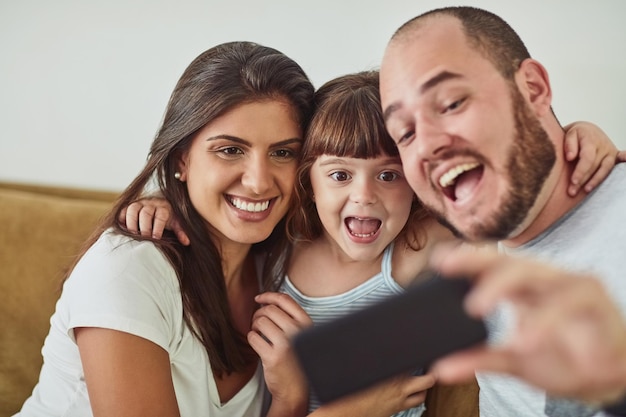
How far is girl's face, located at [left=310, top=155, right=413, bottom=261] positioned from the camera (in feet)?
4.30

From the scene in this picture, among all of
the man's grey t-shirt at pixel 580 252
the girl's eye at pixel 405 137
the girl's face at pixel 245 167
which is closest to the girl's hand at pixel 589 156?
the man's grey t-shirt at pixel 580 252

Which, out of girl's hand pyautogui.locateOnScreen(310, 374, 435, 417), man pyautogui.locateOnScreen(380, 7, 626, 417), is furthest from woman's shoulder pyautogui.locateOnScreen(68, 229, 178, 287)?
man pyautogui.locateOnScreen(380, 7, 626, 417)

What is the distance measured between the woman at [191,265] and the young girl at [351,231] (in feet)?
0.21

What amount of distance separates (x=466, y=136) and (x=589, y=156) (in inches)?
8.7

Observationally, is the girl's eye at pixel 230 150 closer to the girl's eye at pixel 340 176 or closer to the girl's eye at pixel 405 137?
the girl's eye at pixel 340 176

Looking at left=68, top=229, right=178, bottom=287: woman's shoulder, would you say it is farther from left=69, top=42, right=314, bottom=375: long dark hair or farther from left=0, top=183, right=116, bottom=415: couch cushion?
left=0, top=183, right=116, bottom=415: couch cushion

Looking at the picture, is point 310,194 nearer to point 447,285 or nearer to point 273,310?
point 273,310

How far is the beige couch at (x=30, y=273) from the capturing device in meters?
1.79

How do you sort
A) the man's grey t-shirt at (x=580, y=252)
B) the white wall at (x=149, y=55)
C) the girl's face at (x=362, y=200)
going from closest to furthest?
the man's grey t-shirt at (x=580, y=252) < the girl's face at (x=362, y=200) < the white wall at (x=149, y=55)

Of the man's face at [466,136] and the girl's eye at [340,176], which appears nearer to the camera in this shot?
the man's face at [466,136]

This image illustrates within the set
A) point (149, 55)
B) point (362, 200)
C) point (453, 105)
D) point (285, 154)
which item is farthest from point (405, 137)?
point (149, 55)

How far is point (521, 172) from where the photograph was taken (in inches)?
41.1

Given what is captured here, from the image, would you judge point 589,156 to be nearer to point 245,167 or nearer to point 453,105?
point 453,105

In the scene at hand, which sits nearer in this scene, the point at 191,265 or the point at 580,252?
the point at 580,252
